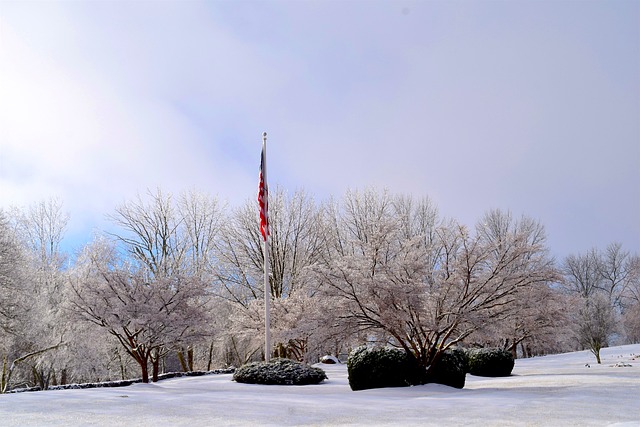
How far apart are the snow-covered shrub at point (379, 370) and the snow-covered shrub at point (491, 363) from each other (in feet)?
25.9

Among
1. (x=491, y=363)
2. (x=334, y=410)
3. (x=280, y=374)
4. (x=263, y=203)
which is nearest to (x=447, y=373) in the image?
(x=280, y=374)

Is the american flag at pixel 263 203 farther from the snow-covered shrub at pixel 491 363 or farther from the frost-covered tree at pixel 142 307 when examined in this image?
the snow-covered shrub at pixel 491 363

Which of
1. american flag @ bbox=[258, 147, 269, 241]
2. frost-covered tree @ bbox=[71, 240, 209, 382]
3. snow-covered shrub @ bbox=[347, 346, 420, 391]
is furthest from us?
american flag @ bbox=[258, 147, 269, 241]

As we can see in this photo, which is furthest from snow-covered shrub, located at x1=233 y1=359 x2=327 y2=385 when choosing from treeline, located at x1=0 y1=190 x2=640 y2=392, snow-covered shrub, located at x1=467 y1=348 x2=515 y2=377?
snow-covered shrub, located at x1=467 y1=348 x2=515 y2=377

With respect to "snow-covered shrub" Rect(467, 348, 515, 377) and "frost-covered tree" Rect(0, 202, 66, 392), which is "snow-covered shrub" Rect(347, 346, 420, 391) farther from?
"frost-covered tree" Rect(0, 202, 66, 392)

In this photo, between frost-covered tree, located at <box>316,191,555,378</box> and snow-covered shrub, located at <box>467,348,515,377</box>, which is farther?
snow-covered shrub, located at <box>467,348,515,377</box>

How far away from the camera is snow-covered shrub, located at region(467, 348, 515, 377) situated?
774 inches

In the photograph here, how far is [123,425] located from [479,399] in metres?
6.50

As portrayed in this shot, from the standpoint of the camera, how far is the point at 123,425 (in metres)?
6.69

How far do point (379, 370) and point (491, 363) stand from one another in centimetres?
891

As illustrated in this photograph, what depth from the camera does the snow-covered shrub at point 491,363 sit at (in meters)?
19.7

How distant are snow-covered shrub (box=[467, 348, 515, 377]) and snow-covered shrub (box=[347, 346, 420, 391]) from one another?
791cm

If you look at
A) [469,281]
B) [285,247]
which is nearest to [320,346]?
[469,281]

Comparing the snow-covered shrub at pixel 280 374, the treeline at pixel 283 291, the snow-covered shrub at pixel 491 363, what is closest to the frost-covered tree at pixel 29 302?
the treeline at pixel 283 291
